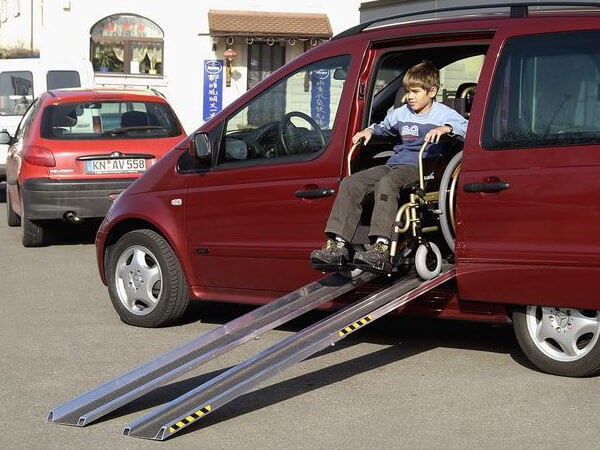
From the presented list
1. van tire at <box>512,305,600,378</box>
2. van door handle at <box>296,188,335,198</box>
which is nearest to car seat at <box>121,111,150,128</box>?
van door handle at <box>296,188,335,198</box>

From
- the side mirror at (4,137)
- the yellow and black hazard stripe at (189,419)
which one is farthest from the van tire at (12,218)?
the yellow and black hazard stripe at (189,419)

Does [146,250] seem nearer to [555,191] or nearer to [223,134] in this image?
[223,134]

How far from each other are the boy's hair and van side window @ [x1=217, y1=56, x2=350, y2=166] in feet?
1.40

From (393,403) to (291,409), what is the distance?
54cm

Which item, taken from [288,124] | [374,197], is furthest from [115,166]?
[374,197]

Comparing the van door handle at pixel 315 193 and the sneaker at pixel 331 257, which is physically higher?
the van door handle at pixel 315 193

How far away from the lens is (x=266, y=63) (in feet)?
101

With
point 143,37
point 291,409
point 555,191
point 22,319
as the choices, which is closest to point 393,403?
point 291,409

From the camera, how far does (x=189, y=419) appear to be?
18.0 feet

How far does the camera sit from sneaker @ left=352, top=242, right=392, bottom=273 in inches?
261

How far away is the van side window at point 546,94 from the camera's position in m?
6.21

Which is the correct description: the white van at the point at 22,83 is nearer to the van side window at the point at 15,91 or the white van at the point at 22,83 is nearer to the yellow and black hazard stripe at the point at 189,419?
the van side window at the point at 15,91

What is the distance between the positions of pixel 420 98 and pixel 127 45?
76.9 ft

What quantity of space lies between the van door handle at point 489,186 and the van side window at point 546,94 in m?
0.20
